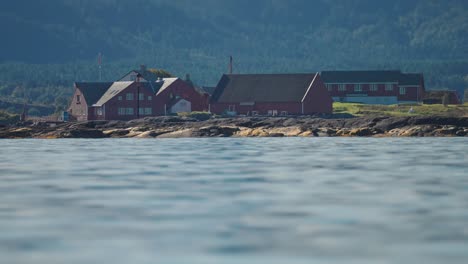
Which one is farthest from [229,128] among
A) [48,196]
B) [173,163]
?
[48,196]

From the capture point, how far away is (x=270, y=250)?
16.8 meters

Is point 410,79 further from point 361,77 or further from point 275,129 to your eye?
point 275,129

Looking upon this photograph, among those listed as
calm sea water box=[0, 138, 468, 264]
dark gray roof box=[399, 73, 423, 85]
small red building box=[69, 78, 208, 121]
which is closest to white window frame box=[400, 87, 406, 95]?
dark gray roof box=[399, 73, 423, 85]

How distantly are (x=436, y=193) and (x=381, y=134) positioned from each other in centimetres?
4738

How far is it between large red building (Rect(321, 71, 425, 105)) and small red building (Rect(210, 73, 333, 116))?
22758 mm

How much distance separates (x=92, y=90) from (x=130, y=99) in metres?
6.21

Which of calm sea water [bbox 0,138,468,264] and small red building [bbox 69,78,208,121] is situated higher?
small red building [bbox 69,78,208,121]

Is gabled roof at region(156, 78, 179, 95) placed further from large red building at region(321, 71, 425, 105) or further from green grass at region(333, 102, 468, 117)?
large red building at region(321, 71, 425, 105)

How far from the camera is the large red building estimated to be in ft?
459

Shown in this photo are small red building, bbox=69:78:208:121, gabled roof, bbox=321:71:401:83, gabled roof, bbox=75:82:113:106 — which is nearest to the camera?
small red building, bbox=69:78:208:121

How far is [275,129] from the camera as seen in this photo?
77688 millimetres

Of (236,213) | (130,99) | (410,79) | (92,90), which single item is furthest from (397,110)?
(236,213)

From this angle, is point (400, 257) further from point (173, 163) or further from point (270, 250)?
point (173, 163)

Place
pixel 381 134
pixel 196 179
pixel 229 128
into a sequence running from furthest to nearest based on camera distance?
pixel 229 128
pixel 381 134
pixel 196 179
